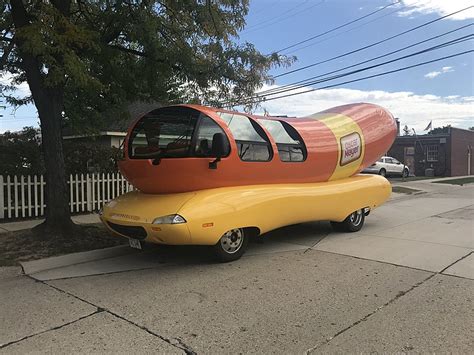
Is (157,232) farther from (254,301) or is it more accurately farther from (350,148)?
(350,148)

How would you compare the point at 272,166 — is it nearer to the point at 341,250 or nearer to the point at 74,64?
the point at 341,250

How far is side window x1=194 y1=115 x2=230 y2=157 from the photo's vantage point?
6.16 m

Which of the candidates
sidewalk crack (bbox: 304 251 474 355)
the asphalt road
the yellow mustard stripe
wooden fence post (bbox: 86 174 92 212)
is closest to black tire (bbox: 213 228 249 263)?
the asphalt road

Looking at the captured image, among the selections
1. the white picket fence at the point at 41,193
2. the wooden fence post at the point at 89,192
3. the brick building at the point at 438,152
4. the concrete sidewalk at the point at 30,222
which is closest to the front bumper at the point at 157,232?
the concrete sidewalk at the point at 30,222

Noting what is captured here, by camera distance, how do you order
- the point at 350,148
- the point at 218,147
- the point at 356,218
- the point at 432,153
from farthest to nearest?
the point at 432,153 < the point at 356,218 < the point at 350,148 < the point at 218,147

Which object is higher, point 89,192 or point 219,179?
point 219,179

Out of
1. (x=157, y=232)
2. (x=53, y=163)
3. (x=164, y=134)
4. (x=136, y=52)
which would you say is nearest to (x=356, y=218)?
(x=164, y=134)

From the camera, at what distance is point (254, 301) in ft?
15.8

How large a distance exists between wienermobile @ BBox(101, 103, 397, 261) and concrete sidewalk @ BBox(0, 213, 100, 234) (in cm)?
321

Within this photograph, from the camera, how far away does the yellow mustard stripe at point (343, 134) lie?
868cm

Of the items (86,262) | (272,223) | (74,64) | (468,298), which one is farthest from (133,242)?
(468,298)

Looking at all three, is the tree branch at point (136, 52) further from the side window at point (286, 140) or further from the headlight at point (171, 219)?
the headlight at point (171, 219)

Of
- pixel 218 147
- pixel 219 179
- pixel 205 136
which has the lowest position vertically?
pixel 219 179

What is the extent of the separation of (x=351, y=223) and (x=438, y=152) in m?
Answer: 31.7
